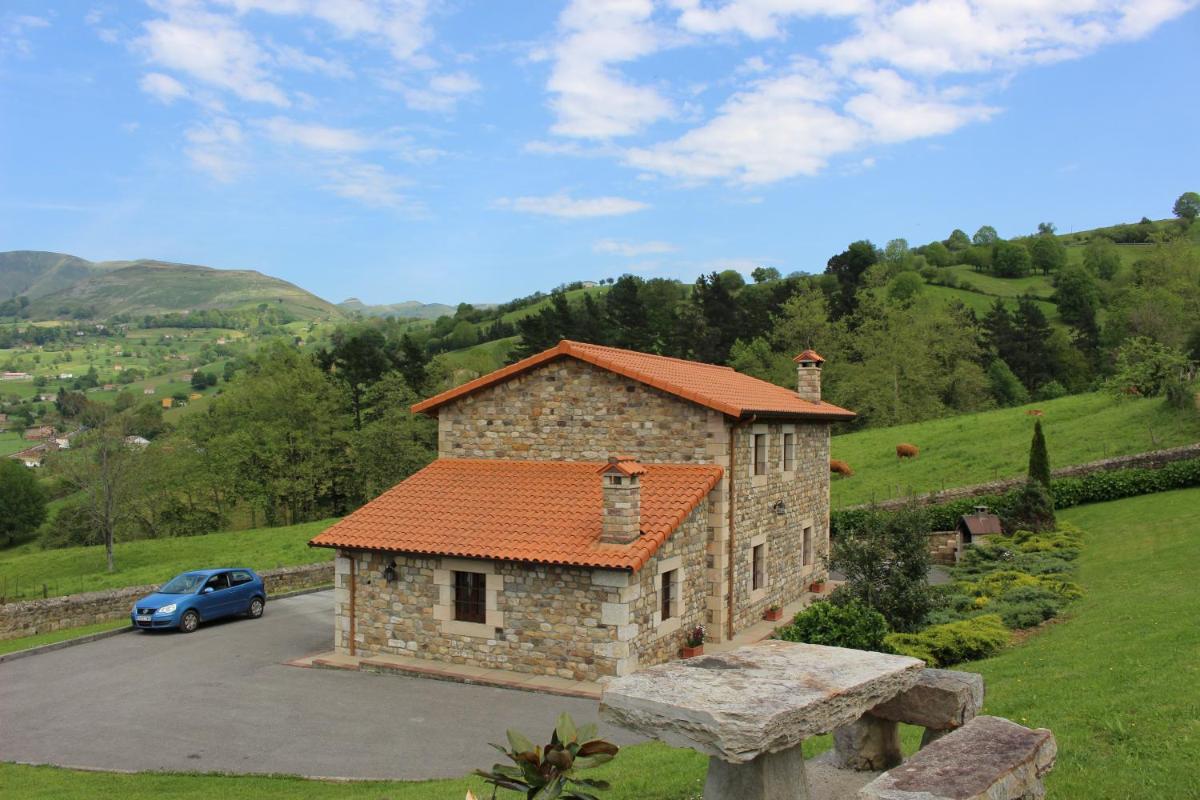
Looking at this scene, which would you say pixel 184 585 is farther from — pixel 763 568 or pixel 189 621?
pixel 763 568

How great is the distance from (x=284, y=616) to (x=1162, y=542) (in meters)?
24.1

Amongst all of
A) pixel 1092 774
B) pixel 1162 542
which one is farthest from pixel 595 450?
pixel 1162 542

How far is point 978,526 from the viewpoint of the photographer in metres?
27.2

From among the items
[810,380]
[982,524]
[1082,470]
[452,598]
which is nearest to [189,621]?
[452,598]

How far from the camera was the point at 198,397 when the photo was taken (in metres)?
103

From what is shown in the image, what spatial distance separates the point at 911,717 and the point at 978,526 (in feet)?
72.1

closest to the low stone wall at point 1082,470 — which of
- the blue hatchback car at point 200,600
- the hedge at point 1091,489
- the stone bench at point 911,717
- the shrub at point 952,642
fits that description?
the hedge at point 1091,489

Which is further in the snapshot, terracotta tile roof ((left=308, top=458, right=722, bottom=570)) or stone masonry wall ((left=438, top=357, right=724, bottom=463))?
stone masonry wall ((left=438, top=357, right=724, bottom=463))

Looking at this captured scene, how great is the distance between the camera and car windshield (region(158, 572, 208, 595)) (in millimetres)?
20375

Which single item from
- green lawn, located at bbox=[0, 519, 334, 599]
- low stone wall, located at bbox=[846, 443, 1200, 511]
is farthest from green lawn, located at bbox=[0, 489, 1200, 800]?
green lawn, located at bbox=[0, 519, 334, 599]

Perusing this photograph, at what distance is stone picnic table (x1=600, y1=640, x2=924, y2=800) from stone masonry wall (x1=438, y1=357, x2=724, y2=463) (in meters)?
10.7

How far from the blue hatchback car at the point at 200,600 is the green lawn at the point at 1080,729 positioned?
29.9ft

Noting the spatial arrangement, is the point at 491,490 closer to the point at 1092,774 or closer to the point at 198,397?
the point at 1092,774

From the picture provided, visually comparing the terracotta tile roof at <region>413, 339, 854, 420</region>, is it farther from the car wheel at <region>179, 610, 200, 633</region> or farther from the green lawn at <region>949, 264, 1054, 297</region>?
the green lawn at <region>949, 264, 1054, 297</region>
